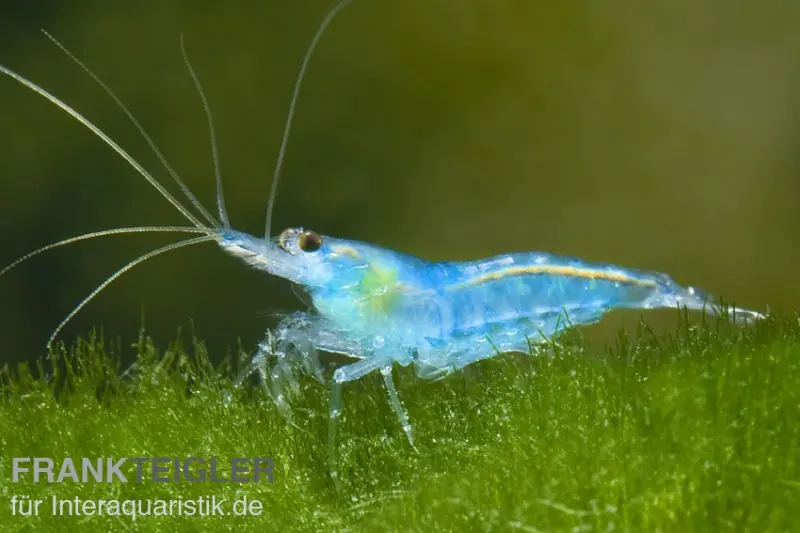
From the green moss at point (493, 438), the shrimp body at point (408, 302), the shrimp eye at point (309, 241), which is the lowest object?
the green moss at point (493, 438)

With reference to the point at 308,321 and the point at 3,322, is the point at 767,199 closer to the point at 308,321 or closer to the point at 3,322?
the point at 308,321

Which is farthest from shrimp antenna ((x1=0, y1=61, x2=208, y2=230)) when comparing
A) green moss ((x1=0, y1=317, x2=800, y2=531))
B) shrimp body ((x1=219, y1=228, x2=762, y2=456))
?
green moss ((x1=0, y1=317, x2=800, y2=531))

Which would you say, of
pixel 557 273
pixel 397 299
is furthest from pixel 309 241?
pixel 557 273

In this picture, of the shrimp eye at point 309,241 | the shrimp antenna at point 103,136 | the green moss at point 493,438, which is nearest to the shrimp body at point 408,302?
the shrimp eye at point 309,241

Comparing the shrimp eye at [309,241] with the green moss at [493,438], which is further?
the shrimp eye at [309,241]

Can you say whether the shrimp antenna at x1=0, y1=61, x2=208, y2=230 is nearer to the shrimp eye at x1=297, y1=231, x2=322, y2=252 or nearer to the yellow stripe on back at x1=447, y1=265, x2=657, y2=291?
the shrimp eye at x1=297, y1=231, x2=322, y2=252

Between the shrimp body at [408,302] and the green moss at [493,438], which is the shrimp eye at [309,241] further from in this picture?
the green moss at [493,438]

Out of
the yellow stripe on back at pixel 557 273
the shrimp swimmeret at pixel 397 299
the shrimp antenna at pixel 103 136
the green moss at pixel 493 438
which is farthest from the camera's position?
the yellow stripe on back at pixel 557 273
